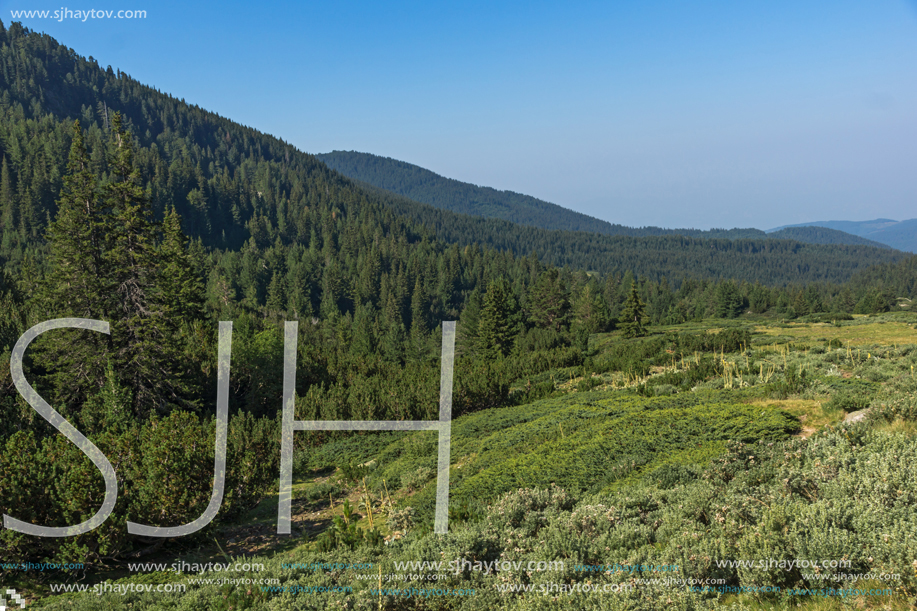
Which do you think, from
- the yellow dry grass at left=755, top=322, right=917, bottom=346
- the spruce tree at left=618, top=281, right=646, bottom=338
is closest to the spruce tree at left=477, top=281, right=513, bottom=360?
the spruce tree at left=618, top=281, right=646, bottom=338

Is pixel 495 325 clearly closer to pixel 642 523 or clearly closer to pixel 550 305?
pixel 550 305

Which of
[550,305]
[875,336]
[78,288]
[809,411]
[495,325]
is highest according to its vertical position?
[78,288]

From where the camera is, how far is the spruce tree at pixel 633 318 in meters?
57.4

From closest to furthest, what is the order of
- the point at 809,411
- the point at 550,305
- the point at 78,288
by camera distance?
the point at 809,411, the point at 78,288, the point at 550,305

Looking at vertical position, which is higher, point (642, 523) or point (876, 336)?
point (876, 336)

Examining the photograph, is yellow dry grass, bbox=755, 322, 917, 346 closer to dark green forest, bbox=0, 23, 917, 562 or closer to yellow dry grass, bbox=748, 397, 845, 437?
dark green forest, bbox=0, 23, 917, 562

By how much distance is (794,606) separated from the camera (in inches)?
206

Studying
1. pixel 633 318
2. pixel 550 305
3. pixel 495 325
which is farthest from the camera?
pixel 550 305

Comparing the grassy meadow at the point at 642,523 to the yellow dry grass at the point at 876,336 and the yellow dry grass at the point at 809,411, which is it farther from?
the yellow dry grass at the point at 876,336

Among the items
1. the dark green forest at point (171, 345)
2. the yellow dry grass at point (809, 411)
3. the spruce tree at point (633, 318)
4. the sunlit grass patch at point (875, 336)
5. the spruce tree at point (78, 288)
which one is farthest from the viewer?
the spruce tree at point (633, 318)

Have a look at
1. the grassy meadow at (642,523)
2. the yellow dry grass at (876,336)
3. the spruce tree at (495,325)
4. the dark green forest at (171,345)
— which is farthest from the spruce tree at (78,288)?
the yellow dry grass at (876,336)

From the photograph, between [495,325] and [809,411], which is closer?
[809,411]

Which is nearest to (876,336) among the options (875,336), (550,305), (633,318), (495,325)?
(875,336)

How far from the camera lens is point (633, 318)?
2382 inches
